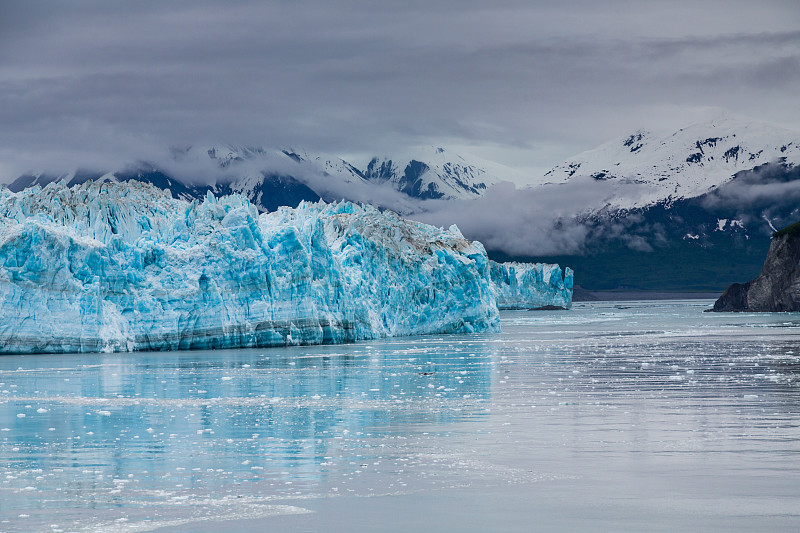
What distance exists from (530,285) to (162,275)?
103m

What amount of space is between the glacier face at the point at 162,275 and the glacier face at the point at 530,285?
273 feet

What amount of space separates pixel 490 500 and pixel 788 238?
313 ft

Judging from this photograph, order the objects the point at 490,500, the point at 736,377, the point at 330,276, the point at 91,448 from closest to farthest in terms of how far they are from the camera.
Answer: the point at 490,500 → the point at 91,448 → the point at 736,377 → the point at 330,276

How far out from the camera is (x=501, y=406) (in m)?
21.8

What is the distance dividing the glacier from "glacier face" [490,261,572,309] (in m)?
83.0

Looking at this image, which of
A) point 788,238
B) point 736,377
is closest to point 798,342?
point 736,377

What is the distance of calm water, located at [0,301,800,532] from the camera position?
1151cm

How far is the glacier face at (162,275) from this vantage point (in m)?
41.0

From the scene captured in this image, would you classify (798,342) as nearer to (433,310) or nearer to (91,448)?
(433,310)

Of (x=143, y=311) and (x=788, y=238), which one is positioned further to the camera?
(x=788, y=238)

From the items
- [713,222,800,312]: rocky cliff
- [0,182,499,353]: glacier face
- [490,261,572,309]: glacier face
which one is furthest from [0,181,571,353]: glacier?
[490,261,572,309]: glacier face

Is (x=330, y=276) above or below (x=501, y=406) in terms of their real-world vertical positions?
above

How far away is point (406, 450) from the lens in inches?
626

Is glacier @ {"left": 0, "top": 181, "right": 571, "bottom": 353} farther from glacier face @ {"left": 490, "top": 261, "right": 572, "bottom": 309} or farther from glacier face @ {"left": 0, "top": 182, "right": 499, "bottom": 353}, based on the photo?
glacier face @ {"left": 490, "top": 261, "right": 572, "bottom": 309}
